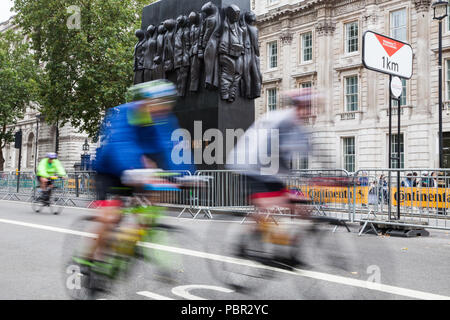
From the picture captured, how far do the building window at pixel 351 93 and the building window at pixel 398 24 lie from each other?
3.61 m

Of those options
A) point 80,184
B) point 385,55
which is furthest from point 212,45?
point 385,55

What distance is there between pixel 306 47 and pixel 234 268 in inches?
1219

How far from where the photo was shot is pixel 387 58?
872cm

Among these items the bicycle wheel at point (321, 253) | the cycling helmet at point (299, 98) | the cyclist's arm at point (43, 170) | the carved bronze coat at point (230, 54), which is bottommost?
the bicycle wheel at point (321, 253)

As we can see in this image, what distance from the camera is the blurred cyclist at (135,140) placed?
443cm

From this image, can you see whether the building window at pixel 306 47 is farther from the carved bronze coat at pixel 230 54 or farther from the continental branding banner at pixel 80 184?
the continental branding banner at pixel 80 184

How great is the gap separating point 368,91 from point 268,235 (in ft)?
90.0

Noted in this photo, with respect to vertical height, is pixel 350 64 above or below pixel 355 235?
above

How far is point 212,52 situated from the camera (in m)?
15.9

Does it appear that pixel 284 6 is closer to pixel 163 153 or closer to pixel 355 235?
pixel 355 235

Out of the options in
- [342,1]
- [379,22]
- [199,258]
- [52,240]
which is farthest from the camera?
[342,1]

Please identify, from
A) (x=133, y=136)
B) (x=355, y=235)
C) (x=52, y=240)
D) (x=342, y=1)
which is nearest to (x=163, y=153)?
(x=133, y=136)

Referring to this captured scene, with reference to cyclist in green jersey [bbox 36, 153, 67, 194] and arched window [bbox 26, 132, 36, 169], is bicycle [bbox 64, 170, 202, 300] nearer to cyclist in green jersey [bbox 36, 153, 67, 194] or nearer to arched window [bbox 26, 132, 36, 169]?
cyclist in green jersey [bbox 36, 153, 67, 194]
